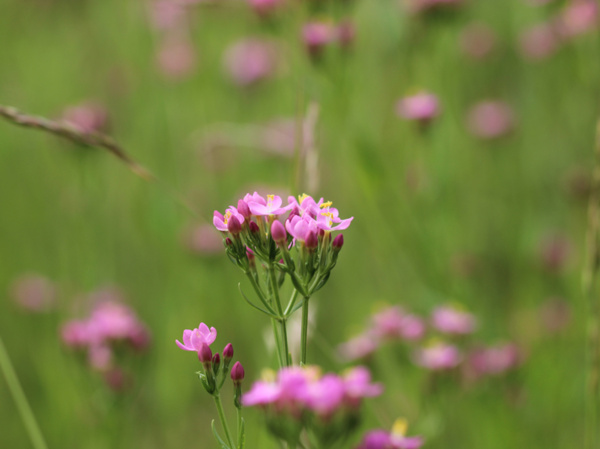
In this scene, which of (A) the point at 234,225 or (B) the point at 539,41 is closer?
(A) the point at 234,225

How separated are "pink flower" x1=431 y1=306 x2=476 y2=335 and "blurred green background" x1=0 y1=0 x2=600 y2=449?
0.25m

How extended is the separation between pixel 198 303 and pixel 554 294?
7.68ft

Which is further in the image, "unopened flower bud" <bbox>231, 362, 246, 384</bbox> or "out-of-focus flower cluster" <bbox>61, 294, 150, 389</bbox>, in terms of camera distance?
"out-of-focus flower cluster" <bbox>61, 294, 150, 389</bbox>

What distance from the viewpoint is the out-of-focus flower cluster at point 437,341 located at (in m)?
2.98

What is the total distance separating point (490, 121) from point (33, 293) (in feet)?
11.3

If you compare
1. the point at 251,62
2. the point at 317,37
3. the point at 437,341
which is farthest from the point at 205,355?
the point at 251,62

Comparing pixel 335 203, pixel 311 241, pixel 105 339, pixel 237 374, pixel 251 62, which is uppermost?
pixel 251 62

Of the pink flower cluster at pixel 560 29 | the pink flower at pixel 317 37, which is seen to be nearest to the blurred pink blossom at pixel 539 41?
the pink flower cluster at pixel 560 29

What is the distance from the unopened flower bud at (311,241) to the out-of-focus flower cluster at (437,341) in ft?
5.05

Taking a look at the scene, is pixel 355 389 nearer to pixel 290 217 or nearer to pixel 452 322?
pixel 290 217

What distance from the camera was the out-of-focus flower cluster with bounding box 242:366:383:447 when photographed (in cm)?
126

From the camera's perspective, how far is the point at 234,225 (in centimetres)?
160

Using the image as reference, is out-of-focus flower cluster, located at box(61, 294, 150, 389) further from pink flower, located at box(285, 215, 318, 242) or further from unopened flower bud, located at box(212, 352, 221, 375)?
pink flower, located at box(285, 215, 318, 242)

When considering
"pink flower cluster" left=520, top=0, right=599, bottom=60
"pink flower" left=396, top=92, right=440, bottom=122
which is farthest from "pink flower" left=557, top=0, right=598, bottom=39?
"pink flower" left=396, top=92, right=440, bottom=122
